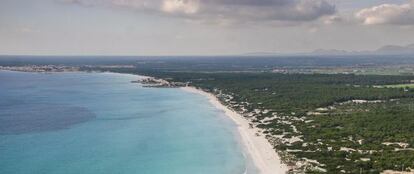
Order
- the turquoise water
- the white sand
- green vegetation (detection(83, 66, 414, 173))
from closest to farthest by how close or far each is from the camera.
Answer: the white sand → green vegetation (detection(83, 66, 414, 173)) → the turquoise water

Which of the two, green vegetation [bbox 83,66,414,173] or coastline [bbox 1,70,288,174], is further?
green vegetation [bbox 83,66,414,173]

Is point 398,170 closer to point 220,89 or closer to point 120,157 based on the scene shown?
point 120,157

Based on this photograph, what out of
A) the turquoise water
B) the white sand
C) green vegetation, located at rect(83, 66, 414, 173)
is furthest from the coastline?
the turquoise water

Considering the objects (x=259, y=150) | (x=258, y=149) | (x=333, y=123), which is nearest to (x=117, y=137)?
(x=258, y=149)

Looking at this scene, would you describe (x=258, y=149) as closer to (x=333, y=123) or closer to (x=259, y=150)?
Result: (x=259, y=150)

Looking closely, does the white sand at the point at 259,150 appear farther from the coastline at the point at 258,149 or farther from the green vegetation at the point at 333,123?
the green vegetation at the point at 333,123

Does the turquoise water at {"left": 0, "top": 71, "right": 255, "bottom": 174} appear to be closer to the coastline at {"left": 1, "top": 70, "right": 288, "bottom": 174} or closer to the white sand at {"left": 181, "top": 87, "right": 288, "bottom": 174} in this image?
the coastline at {"left": 1, "top": 70, "right": 288, "bottom": 174}

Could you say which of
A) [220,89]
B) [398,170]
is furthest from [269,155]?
[220,89]
